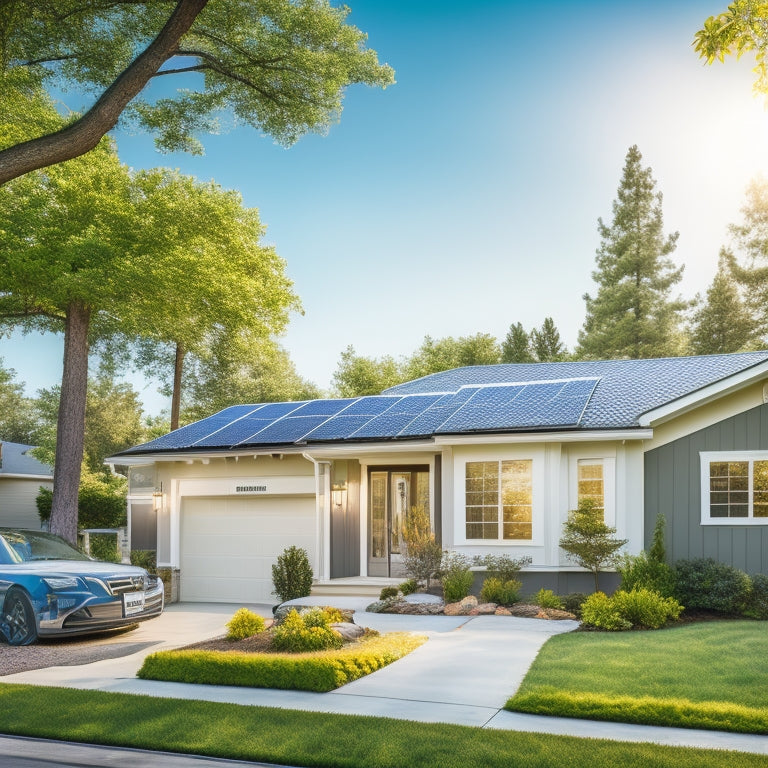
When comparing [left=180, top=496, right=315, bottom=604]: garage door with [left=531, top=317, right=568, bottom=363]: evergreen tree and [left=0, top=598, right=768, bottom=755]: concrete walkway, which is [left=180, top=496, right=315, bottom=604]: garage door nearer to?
[left=0, top=598, right=768, bottom=755]: concrete walkway

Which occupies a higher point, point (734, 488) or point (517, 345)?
point (517, 345)

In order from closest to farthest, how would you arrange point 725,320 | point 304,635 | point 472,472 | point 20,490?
1. point 304,635
2. point 472,472
3. point 20,490
4. point 725,320

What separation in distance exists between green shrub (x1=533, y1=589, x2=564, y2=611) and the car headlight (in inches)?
279

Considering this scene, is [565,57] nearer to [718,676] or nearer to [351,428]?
[351,428]

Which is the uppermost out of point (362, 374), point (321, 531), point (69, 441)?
point (362, 374)

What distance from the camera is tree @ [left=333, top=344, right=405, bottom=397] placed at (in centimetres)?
4566

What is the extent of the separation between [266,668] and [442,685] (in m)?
1.86

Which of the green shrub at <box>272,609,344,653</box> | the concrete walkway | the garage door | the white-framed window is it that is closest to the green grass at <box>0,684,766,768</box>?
the concrete walkway

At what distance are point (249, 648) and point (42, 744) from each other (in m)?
3.66

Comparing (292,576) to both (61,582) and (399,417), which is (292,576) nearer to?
(399,417)

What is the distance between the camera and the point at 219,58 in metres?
12.7

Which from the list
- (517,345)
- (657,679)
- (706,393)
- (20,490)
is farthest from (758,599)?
(517,345)

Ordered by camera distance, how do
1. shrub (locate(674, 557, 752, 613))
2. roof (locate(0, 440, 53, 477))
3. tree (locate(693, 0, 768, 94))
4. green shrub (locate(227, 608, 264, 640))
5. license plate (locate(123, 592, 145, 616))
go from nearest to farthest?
1. tree (locate(693, 0, 768, 94))
2. green shrub (locate(227, 608, 264, 640))
3. license plate (locate(123, 592, 145, 616))
4. shrub (locate(674, 557, 752, 613))
5. roof (locate(0, 440, 53, 477))

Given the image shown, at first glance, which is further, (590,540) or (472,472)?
(472,472)
